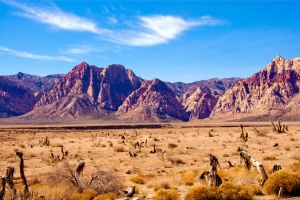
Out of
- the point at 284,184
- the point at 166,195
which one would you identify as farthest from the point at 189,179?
the point at 284,184

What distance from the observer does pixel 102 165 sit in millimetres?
23578

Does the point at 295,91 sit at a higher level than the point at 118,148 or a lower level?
higher

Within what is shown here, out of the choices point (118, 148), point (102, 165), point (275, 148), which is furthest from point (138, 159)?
point (275, 148)

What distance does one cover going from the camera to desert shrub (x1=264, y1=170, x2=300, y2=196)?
10672 millimetres

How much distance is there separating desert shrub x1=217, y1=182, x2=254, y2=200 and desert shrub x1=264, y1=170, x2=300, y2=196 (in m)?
0.75

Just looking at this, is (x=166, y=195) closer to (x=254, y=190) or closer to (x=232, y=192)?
(x=232, y=192)

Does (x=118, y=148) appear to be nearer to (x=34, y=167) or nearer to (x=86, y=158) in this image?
(x=86, y=158)

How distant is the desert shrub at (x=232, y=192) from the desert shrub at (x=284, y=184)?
0.75 m

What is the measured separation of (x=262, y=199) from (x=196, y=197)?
237 centimetres

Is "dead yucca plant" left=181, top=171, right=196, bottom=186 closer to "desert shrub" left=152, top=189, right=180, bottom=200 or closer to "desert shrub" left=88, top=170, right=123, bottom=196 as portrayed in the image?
"desert shrub" left=88, top=170, right=123, bottom=196

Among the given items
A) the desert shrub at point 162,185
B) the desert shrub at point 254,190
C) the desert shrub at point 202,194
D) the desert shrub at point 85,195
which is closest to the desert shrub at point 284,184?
the desert shrub at point 254,190

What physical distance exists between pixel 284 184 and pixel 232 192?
1.90m

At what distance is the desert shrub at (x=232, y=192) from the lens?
10263mm

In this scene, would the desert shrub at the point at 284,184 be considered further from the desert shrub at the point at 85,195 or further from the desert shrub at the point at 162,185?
the desert shrub at the point at 85,195
